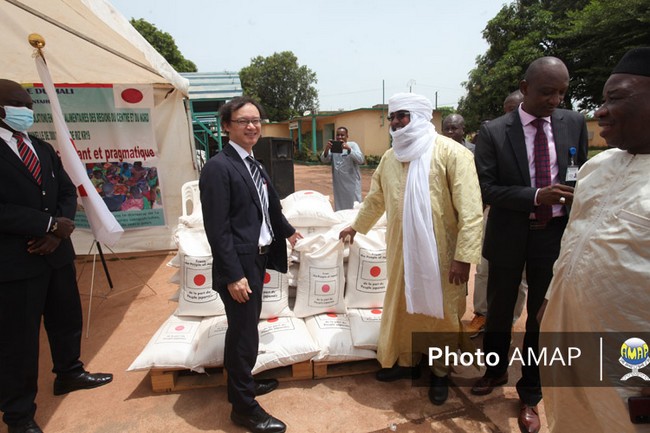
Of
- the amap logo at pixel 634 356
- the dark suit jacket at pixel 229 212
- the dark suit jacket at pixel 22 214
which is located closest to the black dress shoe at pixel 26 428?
the dark suit jacket at pixel 22 214

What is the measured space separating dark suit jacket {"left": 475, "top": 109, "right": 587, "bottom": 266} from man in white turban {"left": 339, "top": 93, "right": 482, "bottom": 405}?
0.10m

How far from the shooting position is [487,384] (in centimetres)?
238

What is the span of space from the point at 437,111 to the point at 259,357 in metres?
20.4

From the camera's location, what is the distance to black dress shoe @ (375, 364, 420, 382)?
8.29ft

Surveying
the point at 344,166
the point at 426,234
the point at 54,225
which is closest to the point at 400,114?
the point at 426,234

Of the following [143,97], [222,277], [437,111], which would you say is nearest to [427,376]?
[222,277]

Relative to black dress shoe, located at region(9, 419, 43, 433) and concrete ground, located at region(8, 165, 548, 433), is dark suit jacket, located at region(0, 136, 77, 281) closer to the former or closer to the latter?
black dress shoe, located at region(9, 419, 43, 433)

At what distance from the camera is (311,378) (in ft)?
8.39

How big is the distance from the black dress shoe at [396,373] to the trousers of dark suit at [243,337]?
914 millimetres

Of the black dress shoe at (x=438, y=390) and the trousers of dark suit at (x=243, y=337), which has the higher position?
the trousers of dark suit at (x=243, y=337)

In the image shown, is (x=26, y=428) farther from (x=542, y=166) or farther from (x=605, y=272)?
(x=542, y=166)

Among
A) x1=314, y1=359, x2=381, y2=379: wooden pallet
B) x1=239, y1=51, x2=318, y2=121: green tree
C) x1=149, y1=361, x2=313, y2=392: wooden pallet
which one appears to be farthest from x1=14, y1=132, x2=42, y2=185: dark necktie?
x1=239, y1=51, x2=318, y2=121: green tree

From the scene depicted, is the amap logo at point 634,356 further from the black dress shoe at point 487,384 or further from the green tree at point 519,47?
the green tree at point 519,47

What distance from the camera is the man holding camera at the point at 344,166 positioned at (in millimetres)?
5582
